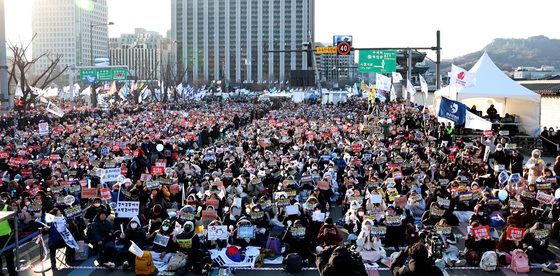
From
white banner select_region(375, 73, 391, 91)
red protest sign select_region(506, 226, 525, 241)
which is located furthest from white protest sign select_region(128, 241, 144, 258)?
white banner select_region(375, 73, 391, 91)

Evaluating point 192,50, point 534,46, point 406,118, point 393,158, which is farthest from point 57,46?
point 393,158

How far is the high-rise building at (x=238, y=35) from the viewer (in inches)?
7180

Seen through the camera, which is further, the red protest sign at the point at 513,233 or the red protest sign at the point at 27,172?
the red protest sign at the point at 27,172

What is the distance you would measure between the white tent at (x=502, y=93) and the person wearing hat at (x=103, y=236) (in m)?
18.7

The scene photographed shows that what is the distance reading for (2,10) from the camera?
50.1 meters

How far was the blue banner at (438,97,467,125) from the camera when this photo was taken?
79.4 feet

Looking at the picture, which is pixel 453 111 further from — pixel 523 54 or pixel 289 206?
pixel 523 54

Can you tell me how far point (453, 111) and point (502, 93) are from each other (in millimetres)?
4761

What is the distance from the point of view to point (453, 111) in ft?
79.7

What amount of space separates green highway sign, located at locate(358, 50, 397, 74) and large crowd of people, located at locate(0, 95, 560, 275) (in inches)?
583

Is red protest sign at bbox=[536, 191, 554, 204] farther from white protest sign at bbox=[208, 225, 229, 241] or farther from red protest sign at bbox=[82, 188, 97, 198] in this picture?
red protest sign at bbox=[82, 188, 97, 198]

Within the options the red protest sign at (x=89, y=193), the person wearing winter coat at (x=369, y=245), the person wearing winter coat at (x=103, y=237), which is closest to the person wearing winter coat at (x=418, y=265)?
the person wearing winter coat at (x=369, y=245)

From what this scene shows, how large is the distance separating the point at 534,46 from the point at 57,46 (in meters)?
133

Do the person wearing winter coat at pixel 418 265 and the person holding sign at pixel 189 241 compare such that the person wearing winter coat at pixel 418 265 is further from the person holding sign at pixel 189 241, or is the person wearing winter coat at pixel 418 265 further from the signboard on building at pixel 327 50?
the signboard on building at pixel 327 50
